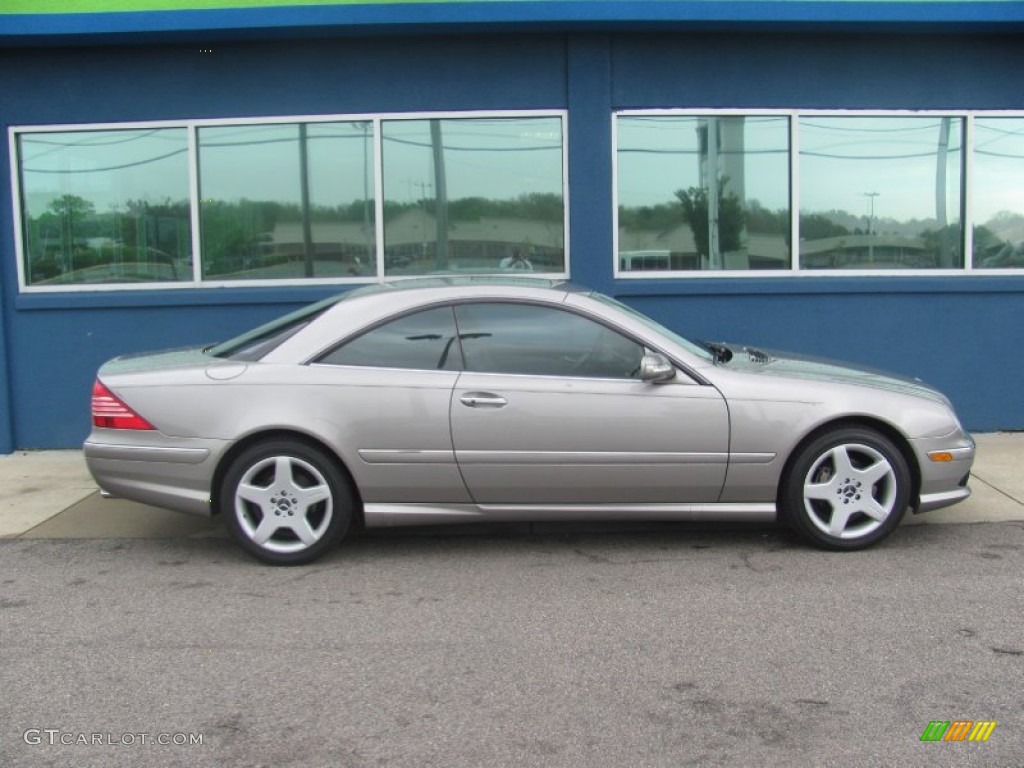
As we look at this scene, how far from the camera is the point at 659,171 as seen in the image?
882cm

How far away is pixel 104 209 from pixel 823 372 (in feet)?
20.7

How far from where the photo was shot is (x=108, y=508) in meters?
6.94

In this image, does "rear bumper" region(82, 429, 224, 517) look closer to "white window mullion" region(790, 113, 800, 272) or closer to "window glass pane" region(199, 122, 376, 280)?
"window glass pane" region(199, 122, 376, 280)

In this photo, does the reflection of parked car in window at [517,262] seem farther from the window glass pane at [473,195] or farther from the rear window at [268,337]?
the rear window at [268,337]

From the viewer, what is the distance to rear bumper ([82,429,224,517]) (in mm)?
5512

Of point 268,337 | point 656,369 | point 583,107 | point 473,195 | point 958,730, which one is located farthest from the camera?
point 473,195

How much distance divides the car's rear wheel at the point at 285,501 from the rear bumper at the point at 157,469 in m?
0.13

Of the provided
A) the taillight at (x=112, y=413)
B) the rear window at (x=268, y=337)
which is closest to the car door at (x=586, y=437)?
the rear window at (x=268, y=337)

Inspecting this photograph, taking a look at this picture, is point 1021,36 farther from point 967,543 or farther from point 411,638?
point 411,638

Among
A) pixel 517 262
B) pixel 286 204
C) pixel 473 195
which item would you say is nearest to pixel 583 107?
pixel 473 195

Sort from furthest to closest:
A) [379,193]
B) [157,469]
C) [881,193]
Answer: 1. [881,193]
2. [379,193]
3. [157,469]

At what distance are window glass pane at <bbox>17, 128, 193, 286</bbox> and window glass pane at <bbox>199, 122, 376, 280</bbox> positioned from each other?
298mm

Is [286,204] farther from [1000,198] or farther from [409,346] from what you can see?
[1000,198]

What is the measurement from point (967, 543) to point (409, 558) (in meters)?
3.24
